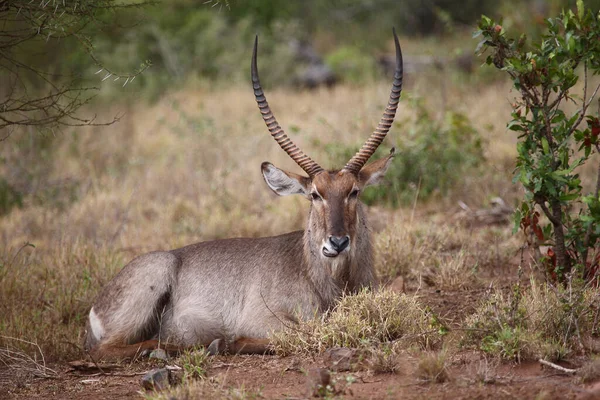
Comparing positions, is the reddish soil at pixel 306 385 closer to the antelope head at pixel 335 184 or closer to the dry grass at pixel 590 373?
the dry grass at pixel 590 373

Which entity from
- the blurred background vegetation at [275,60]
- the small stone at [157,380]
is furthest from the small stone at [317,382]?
the blurred background vegetation at [275,60]

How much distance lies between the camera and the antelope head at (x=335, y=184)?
5.42 m

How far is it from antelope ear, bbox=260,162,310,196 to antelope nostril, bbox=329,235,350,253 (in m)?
0.78

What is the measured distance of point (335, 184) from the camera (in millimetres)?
5660

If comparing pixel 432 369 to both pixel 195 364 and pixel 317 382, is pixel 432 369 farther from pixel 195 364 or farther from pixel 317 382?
pixel 195 364

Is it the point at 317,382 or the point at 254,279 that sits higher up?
the point at 254,279

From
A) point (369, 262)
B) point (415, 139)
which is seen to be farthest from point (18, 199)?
point (369, 262)

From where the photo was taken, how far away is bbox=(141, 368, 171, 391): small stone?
15.0ft

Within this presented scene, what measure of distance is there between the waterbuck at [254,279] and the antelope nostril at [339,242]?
0.12 metres

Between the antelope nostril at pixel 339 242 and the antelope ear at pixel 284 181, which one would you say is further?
the antelope ear at pixel 284 181

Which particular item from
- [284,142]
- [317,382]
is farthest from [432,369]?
[284,142]

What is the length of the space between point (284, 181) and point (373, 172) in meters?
0.72

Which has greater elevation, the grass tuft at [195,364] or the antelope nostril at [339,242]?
the antelope nostril at [339,242]

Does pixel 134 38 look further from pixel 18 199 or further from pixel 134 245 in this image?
pixel 134 245
